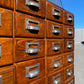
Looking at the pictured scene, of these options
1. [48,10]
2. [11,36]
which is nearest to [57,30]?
[48,10]

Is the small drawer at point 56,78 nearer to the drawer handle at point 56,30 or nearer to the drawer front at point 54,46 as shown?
the drawer front at point 54,46

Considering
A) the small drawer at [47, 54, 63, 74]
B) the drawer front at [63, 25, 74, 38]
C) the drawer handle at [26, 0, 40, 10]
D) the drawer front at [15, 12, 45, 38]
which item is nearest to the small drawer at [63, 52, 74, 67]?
the small drawer at [47, 54, 63, 74]

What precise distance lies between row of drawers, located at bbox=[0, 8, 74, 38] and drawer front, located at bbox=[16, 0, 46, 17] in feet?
0.12

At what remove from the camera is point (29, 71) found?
709 millimetres

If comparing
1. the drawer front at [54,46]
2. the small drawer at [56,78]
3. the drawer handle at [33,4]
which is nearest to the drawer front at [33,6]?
the drawer handle at [33,4]

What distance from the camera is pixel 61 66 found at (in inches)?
41.8

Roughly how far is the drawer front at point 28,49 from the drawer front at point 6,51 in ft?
0.13

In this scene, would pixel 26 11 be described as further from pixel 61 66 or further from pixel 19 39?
pixel 61 66

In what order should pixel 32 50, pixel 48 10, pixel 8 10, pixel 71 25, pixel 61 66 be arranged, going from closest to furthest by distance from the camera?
pixel 8 10 → pixel 32 50 → pixel 48 10 → pixel 61 66 → pixel 71 25

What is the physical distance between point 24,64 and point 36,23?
29 centimetres

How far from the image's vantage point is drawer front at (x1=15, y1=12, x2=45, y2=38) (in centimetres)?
64

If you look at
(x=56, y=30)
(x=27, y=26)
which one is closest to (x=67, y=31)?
(x=56, y=30)

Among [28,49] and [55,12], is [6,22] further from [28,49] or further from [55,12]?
[55,12]

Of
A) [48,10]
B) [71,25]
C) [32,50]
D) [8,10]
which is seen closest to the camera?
[8,10]
